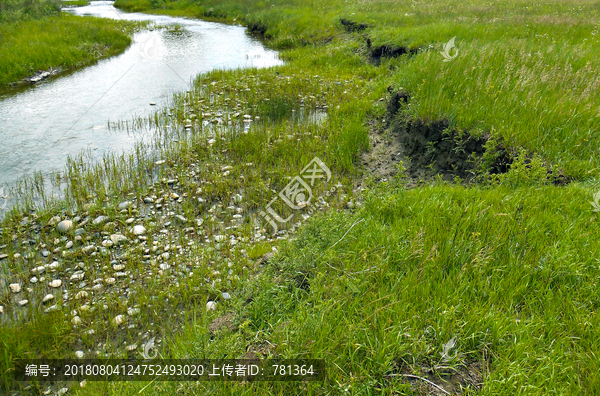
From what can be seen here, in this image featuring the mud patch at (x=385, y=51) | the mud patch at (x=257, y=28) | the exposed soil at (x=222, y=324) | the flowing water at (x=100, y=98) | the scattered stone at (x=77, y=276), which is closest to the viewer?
the exposed soil at (x=222, y=324)

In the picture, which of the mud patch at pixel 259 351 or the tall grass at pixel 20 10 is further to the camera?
the tall grass at pixel 20 10

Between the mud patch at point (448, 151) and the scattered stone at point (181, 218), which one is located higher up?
the mud patch at point (448, 151)

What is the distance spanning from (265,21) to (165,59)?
11879 mm

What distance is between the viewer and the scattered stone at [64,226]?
6.99m

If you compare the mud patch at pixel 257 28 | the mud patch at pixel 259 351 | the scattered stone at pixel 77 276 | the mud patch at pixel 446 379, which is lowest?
the scattered stone at pixel 77 276

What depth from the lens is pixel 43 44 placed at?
760 inches

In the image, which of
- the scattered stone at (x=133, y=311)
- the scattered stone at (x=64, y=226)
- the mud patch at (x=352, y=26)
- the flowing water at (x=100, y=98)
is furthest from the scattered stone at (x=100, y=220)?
the mud patch at (x=352, y=26)

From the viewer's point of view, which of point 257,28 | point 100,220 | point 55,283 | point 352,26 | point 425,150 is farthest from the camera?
point 257,28

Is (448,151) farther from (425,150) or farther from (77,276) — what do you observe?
(77,276)

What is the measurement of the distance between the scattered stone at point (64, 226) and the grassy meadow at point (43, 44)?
12.6 m

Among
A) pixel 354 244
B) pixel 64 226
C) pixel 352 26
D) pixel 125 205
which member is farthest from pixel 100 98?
pixel 352 26

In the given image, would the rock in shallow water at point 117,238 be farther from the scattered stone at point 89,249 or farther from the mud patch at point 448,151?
the mud patch at point 448,151

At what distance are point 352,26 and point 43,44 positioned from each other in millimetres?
17284

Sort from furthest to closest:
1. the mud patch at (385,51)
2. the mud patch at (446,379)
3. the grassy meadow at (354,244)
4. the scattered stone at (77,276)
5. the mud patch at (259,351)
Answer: the mud patch at (385,51) → the scattered stone at (77,276) → the mud patch at (259,351) → the grassy meadow at (354,244) → the mud patch at (446,379)
